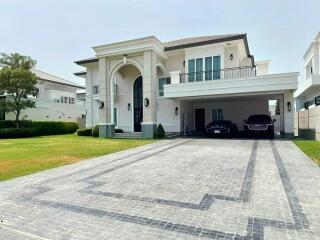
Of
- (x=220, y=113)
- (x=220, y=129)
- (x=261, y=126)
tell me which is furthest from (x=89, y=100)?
(x=261, y=126)

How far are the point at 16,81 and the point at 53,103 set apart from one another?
30.3ft

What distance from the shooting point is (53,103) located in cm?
3316

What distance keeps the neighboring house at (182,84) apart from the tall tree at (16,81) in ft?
18.1

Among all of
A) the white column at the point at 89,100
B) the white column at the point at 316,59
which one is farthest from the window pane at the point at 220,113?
the white column at the point at 89,100

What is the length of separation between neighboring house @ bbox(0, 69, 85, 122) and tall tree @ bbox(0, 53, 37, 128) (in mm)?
2747

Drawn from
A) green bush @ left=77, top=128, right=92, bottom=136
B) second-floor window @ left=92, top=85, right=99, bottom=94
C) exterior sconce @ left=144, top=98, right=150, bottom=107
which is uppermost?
second-floor window @ left=92, top=85, right=99, bottom=94

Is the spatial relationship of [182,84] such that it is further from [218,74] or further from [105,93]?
[105,93]

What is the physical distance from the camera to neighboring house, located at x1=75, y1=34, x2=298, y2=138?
A: 18531 millimetres

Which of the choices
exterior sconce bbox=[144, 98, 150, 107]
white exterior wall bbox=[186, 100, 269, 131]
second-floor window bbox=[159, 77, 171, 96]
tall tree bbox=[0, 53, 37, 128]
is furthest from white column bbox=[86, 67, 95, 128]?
white exterior wall bbox=[186, 100, 269, 131]

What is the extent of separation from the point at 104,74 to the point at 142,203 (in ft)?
59.9

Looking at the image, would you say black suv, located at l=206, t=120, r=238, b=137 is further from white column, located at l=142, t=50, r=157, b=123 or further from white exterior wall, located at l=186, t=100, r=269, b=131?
white exterior wall, located at l=186, t=100, r=269, b=131

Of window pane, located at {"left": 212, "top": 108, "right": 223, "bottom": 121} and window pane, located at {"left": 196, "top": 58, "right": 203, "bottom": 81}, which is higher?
window pane, located at {"left": 196, "top": 58, "right": 203, "bottom": 81}

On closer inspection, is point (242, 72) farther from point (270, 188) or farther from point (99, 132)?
point (270, 188)

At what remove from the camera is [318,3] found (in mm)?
13273
